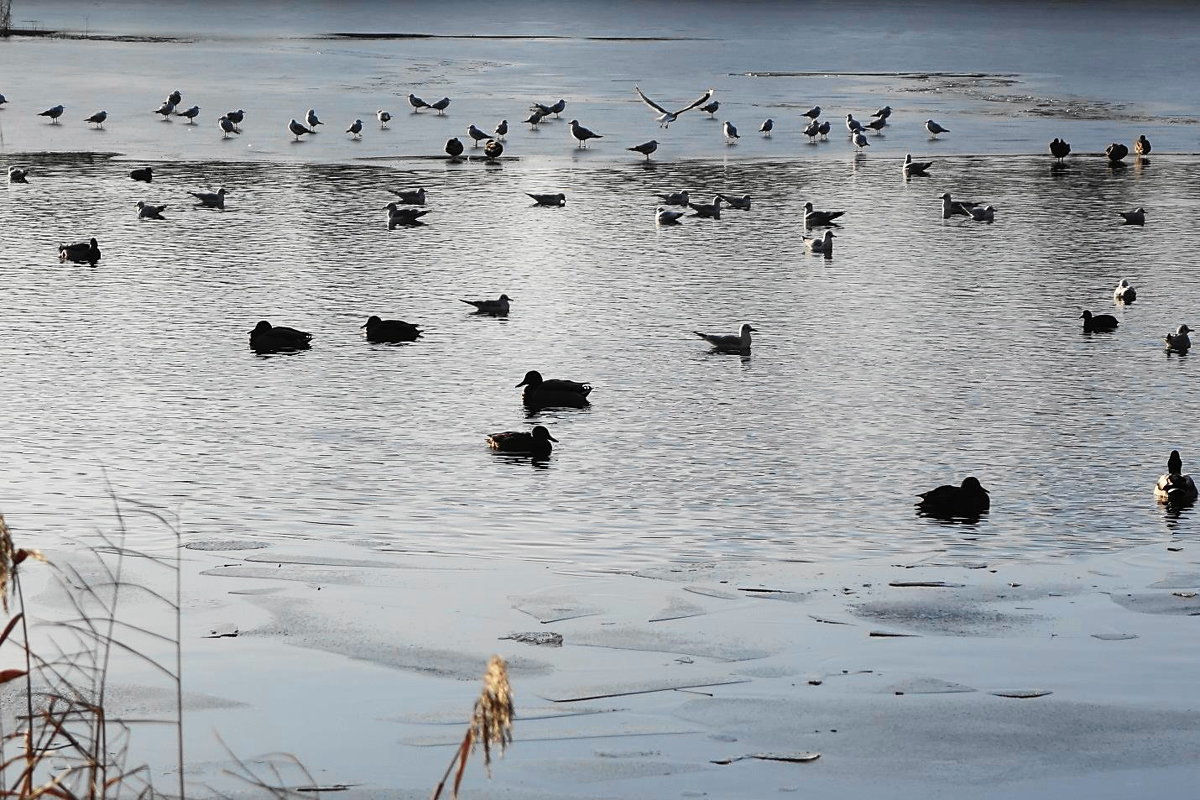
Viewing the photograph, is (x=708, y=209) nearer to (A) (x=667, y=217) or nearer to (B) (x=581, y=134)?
(A) (x=667, y=217)

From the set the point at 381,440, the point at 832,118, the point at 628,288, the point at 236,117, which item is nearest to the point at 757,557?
the point at 381,440

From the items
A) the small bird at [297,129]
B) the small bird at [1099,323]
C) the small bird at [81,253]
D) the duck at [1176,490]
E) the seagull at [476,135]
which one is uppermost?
the seagull at [476,135]

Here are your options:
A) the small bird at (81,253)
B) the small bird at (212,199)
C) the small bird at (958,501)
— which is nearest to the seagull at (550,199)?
the small bird at (212,199)

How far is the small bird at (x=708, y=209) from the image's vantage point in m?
30.4

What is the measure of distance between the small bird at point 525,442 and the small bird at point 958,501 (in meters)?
3.17

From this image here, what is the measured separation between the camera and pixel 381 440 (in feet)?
47.9

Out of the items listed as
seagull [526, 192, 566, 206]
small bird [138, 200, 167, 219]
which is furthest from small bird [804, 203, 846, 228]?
small bird [138, 200, 167, 219]

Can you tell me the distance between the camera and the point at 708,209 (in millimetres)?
30422

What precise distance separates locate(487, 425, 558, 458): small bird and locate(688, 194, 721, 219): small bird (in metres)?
16.6

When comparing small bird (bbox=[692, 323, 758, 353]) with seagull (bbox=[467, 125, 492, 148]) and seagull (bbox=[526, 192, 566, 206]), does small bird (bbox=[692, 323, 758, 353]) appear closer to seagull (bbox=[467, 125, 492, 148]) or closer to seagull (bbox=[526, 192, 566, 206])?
seagull (bbox=[526, 192, 566, 206])

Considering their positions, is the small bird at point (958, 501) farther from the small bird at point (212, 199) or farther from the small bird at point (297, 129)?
the small bird at point (297, 129)

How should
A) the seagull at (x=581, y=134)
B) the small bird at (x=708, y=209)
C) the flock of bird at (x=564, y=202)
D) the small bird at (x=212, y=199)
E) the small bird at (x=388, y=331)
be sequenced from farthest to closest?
1. the seagull at (x=581, y=134)
2. the small bird at (x=708, y=209)
3. the small bird at (x=212, y=199)
4. the small bird at (x=388, y=331)
5. the flock of bird at (x=564, y=202)

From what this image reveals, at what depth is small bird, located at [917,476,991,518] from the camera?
40.8 feet

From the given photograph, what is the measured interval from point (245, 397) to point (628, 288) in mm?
7677
